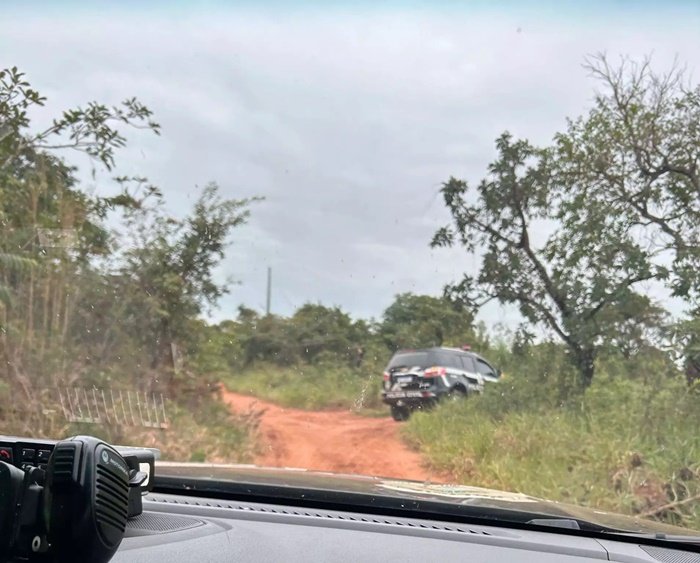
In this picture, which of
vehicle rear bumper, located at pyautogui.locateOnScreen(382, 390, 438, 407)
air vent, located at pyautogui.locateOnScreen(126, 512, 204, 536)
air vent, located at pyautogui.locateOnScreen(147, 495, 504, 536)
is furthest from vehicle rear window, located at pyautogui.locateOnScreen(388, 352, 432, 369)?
air vent, located at pyautogui.locateOnScreen(126, 512, 204, 536)

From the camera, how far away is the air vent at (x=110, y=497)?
1.69 meters

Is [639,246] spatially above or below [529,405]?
above

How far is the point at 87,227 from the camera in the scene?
26.6 ft

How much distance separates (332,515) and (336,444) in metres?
4.27

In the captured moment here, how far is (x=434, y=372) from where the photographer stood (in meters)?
8.39

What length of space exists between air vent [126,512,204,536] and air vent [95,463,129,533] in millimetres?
1262

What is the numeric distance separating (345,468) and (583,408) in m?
2.28

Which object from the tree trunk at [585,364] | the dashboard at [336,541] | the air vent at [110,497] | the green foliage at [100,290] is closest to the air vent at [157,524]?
the dashboard at [336,541]

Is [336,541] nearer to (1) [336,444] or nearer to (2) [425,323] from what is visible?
(1) [336,444]

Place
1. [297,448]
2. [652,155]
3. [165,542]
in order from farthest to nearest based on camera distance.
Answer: [652,155], [297,448], [165,542]

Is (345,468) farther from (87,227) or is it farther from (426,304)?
(87,227)

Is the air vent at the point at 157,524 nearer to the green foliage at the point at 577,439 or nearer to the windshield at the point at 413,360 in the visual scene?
the green foliage at the point at 577,439

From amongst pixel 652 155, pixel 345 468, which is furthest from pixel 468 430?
pixel 652 155

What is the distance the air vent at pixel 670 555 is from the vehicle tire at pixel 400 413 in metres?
4.81
